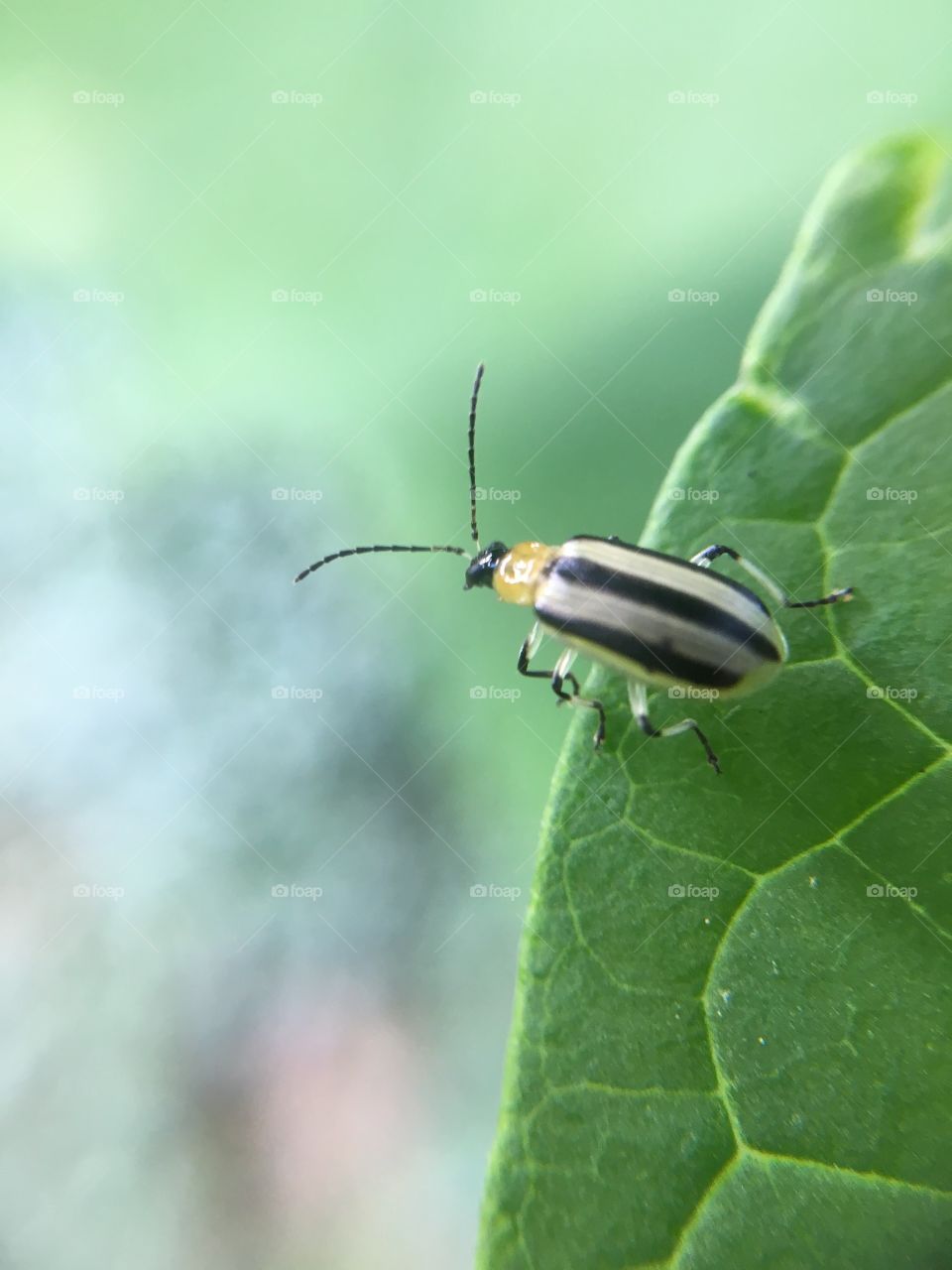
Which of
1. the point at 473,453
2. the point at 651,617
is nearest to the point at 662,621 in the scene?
the point at 651,617

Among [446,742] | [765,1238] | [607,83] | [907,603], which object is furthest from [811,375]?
[607,83]

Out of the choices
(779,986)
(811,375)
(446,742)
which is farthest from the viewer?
(446,742)

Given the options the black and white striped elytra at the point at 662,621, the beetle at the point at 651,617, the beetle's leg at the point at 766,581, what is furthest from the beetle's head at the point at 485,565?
the beetle's leg at the point at 766,581

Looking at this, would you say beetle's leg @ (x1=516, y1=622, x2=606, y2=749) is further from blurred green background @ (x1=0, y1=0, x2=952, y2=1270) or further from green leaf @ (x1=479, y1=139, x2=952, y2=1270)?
green leaf @ (x1=479, y1=139, x2=952, y2=1270)

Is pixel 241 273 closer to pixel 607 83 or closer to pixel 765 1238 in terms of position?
pixel 607 83

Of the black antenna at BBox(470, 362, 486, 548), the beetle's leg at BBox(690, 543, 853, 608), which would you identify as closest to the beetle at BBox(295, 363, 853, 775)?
the beetle's leg at BBox(690, 543, 853, 608)

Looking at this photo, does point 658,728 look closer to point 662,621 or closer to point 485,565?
point 662,621

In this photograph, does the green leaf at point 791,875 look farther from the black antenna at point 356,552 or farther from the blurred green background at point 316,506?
the black antenna at point 356,552
